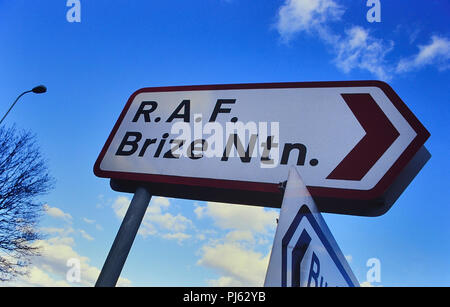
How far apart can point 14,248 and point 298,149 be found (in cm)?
1346

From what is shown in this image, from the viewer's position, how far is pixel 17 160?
11.6m

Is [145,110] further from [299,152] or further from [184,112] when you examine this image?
[299,152]

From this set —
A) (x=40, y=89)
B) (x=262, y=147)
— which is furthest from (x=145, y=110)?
(x=40, y=89)

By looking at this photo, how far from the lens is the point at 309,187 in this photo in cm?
221

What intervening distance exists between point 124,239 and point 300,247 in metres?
1.70

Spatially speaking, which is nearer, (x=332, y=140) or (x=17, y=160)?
(x=332, y=140)

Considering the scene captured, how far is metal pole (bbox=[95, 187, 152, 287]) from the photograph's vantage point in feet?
7.04

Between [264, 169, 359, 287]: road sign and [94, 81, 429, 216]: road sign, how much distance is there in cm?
104

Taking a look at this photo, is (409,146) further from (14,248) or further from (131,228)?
(14,248)

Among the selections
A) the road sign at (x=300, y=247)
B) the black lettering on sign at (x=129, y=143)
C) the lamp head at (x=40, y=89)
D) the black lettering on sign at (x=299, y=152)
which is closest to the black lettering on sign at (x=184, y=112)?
the black lettering on sign at (x=129, y=143)

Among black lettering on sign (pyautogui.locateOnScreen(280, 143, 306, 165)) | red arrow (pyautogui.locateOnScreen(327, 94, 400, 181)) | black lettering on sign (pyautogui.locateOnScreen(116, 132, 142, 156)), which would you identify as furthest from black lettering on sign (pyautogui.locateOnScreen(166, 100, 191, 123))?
red arrow (pyautogui.locateOnScreen(327, 94, 400, 181))

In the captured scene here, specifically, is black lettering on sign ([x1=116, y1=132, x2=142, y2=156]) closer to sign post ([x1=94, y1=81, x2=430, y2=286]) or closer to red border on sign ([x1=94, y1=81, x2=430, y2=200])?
sign post ([x1=94, y1=81, x2=430, y2=286])
